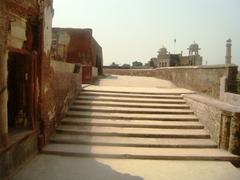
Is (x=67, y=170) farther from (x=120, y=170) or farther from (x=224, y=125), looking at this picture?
(x=224, y=125)

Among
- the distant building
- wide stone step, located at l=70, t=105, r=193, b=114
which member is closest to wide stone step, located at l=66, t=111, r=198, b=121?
wide stone step, located at l=70, t=105, r=193, b=114

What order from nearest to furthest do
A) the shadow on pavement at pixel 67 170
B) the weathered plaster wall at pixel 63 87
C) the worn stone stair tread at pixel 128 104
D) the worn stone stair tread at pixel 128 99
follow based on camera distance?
the shadow on pavement at pixel 67 170 < the weathered plaster wall at pixel 63 87 < the worn stone stair tread at pixel 128 104 < the worn stone stair tread at pixel 128 99

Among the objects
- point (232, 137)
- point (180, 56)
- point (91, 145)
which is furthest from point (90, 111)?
point (180, 56)

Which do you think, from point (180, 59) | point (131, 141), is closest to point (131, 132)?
point (131, 141)

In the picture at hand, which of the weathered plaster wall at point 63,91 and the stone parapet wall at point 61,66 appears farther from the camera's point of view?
the weathered plaster wall at point 63,91

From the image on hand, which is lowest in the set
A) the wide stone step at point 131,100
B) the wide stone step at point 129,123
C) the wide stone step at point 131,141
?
the wide stone step at point 131,141

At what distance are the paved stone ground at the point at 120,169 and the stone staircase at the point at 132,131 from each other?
0.25 m

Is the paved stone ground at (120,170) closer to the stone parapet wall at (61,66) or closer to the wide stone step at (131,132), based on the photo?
the wide stone step at (131,132)

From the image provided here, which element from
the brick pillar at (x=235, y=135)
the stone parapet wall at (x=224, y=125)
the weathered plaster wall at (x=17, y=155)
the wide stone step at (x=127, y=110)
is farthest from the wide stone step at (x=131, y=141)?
the wide stone step at (x=127, y=110)

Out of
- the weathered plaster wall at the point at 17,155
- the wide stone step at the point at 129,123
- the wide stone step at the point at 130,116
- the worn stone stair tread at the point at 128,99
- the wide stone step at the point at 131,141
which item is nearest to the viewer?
the weathered plaster wall at the point at 17,155

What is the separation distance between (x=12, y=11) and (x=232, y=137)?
16.3 feet

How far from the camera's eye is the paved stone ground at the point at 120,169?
4789 mm

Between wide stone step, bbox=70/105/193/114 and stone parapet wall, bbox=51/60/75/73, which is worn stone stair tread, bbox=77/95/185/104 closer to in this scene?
wide stone step, bbox=70/105/193/114

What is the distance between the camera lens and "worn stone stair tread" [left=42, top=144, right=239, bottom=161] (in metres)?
5.75
